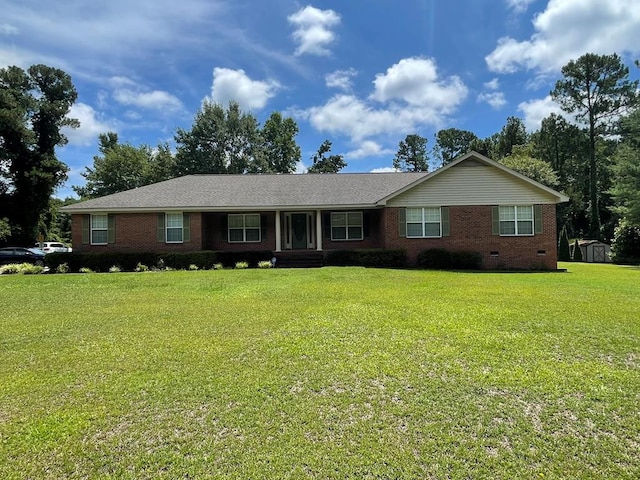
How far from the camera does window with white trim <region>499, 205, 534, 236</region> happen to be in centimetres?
1847

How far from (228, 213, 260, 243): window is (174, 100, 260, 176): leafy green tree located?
24.9 m

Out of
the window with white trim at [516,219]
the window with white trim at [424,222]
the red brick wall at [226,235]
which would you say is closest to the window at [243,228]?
the red brick wall at [226,235]

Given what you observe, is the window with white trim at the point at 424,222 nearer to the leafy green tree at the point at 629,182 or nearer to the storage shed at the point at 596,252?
the leafy green tree at the point at 629,182

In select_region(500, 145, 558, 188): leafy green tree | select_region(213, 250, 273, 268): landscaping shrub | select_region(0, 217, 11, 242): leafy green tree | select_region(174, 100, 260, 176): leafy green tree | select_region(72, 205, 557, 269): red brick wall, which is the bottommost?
select_region(213, 250, 273, 268): landscaping shrub

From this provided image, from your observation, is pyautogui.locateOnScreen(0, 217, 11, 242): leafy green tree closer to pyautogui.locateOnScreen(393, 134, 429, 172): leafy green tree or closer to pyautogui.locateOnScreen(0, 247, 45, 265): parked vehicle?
pyautogui.locateOnScreen(0, 247, 45, 265): parked vehicle

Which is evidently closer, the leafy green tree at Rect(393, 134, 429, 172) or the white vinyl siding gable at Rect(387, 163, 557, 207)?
the white vinyl siding gable at Rect(387, 163, 557, 207)

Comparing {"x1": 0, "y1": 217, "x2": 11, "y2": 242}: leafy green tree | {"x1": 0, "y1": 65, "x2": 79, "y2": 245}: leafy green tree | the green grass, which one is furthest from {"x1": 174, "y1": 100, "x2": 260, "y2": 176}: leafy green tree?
the green grass

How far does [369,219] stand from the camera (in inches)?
814

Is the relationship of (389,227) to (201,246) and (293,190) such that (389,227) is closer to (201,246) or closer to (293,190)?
(293,190)

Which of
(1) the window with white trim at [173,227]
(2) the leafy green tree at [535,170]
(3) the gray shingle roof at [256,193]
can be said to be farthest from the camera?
(2) the leafy green tree at [535,170]

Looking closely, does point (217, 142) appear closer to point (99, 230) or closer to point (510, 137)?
point (99, 230)

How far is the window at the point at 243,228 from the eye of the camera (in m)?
20.4

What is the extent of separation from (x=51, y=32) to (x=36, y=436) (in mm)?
14981

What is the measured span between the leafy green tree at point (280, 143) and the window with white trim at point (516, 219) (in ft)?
107
